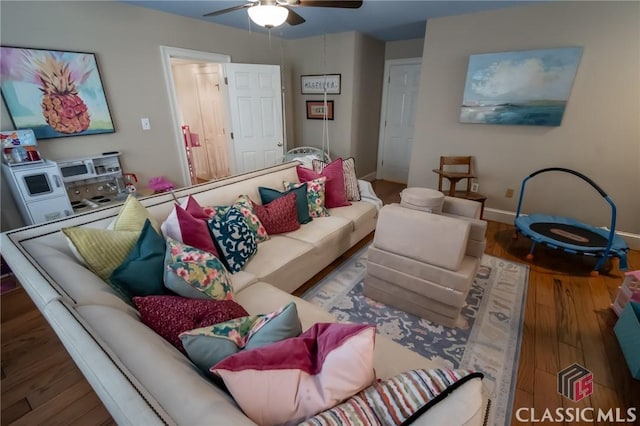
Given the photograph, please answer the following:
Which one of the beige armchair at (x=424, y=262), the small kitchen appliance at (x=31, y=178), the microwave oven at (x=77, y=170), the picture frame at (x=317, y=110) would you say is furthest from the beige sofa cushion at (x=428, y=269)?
the picture frame at (x=317, y=110)

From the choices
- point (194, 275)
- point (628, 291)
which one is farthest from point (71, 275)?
point (628, 291)

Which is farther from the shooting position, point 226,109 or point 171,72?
point 226,109

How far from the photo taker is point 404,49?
4.58 m

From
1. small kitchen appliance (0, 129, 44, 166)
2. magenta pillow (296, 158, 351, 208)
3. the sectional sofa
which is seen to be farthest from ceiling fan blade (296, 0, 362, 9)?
small kitchen appliance (0, 129, 44, 166)

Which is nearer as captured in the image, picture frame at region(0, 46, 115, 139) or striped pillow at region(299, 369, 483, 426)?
striped pillow at region(299, 369, 483, 426)

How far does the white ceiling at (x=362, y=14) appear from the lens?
114 inches

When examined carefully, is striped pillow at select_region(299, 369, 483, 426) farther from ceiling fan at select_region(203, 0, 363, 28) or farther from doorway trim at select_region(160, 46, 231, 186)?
doorway trim at select_region(160, 46, 231, 186)

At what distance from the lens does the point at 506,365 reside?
162 cm

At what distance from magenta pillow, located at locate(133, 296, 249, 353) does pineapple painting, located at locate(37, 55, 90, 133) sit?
262 centimetres

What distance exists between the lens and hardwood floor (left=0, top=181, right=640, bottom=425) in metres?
1.41

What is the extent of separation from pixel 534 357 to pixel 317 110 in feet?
13.8

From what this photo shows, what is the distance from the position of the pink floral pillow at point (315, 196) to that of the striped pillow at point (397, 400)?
1.89 metres

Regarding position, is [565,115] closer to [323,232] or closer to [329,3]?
[329,3]

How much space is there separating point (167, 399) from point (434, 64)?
412cm
